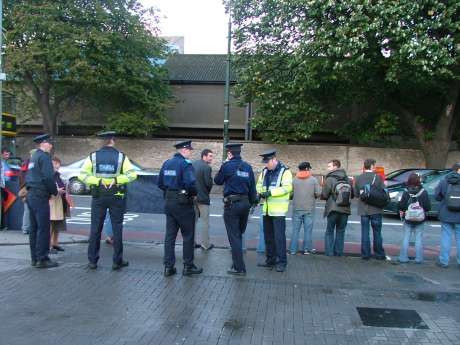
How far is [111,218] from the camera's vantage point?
22.6 ft

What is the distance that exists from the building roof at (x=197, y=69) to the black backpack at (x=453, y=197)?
838 inches

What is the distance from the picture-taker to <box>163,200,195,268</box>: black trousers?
670cm

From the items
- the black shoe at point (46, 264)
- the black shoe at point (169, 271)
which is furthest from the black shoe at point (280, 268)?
the black shoe at point (46, 264)

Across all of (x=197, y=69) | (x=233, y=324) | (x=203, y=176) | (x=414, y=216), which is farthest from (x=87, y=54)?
(x=233, y=324)

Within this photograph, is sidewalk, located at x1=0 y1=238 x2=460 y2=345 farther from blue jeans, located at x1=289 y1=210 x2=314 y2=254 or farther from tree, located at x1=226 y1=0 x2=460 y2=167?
tree, located at x1=226 y1=0 x2=460 y2=167

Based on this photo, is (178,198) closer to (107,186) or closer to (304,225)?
(107,186)

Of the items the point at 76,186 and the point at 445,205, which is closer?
the point at 445,205

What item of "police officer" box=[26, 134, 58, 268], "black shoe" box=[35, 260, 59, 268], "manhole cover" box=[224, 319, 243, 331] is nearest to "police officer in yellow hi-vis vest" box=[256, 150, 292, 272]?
"manhole cover" box=[224, 319, 243, 331]

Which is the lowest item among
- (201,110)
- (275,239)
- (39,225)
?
(275,239)

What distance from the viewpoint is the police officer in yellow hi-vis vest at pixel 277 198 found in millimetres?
7188

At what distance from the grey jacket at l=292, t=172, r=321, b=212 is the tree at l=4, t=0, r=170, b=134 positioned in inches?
653

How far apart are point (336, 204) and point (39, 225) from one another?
186 inches

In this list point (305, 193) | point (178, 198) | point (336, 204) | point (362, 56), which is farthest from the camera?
point (362, 56)

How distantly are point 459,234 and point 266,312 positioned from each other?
4.41 meters
